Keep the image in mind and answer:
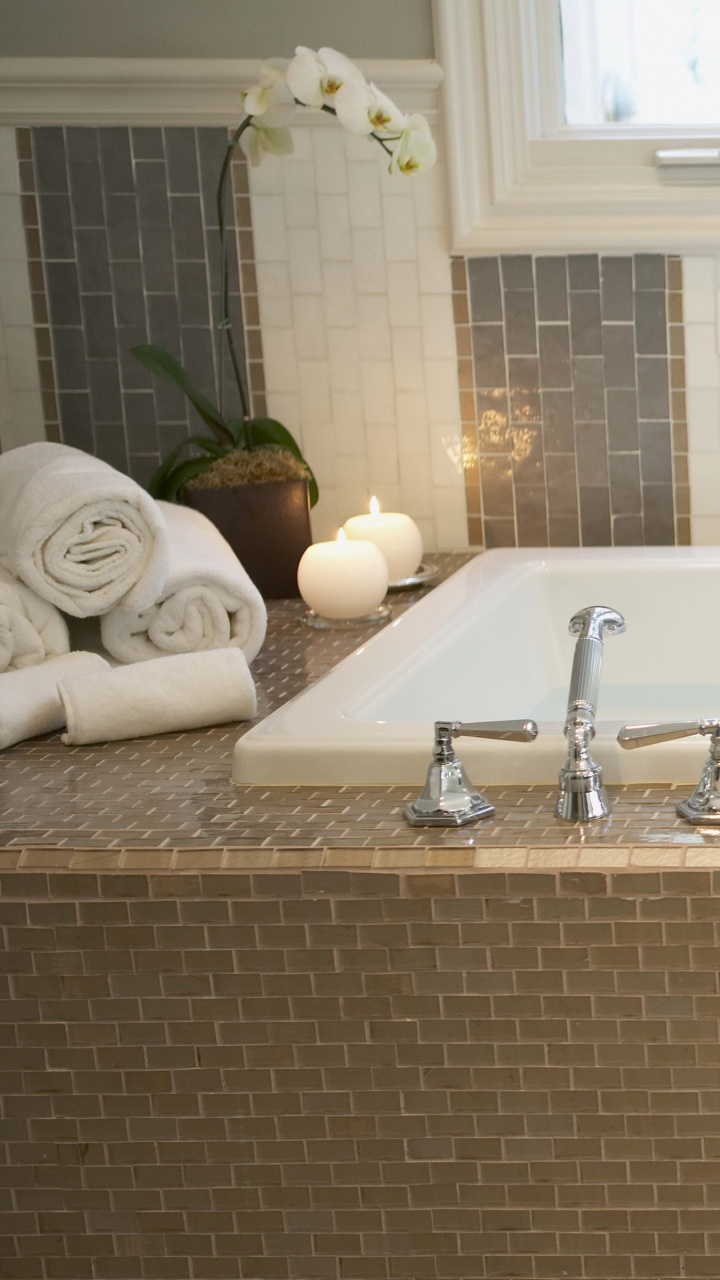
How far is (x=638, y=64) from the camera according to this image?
2.22 m

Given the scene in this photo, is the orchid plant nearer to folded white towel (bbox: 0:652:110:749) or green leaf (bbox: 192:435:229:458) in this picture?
green leaf (bbox: 192:435:229:458)

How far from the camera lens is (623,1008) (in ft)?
3.61

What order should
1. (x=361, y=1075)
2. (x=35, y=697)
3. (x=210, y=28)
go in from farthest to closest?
(x=210, y=28) → (x=35, y=697) → (x=361, y=1075)

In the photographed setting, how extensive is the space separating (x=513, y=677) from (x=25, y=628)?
690 millimetres

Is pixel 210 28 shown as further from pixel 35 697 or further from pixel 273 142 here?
pixel 35 697

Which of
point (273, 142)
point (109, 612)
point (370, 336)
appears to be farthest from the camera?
point (370, 336)

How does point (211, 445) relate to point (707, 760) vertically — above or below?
above

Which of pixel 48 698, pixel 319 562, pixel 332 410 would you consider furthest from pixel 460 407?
pixel 48 698

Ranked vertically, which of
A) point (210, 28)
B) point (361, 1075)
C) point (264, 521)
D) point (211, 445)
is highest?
point (210, 28)

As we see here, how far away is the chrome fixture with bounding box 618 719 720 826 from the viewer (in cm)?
113

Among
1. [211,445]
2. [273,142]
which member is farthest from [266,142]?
[211,445]

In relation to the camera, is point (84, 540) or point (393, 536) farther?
point (393, 536)

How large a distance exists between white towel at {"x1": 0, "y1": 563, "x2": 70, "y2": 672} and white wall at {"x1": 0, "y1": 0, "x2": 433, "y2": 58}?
1.04m

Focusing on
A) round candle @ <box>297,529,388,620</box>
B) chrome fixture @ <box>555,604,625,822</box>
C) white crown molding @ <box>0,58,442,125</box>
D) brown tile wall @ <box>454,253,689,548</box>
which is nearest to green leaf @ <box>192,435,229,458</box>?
round candle @ <box>297,529,388,620</box>
